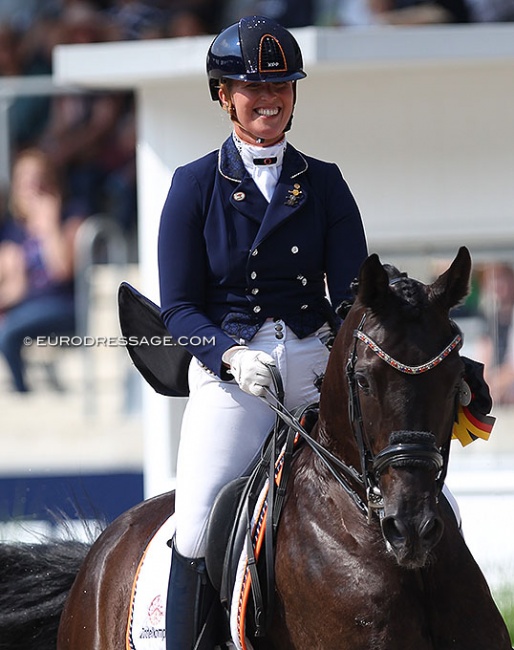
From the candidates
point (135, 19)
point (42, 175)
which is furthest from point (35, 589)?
point (135, 19)

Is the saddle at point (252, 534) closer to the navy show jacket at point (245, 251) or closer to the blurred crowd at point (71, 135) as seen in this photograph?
the navy show jacket at point (245, 251)

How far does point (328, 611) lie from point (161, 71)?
495 cm

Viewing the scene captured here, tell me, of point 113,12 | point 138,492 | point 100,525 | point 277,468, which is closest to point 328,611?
point 277,468

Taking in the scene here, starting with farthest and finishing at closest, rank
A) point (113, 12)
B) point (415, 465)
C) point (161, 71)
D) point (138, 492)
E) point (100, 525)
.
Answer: point (113, 12) < point (138, 492) < point (161, 71) < point (100, 525) < point (415, 465)

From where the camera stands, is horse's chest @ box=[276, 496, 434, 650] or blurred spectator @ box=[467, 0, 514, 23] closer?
horse's chest @ box=[276, 496, 434, 650]

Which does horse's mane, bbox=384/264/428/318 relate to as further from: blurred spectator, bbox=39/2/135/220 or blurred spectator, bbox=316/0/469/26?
blurred spectator, bbox=39/2/135/220

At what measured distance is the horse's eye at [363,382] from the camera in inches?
125

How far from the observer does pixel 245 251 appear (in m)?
3.79

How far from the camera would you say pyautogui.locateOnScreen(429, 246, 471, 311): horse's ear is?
323cm

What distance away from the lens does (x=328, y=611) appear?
3365mm

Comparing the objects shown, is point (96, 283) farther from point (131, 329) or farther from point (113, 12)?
point (131, 329)

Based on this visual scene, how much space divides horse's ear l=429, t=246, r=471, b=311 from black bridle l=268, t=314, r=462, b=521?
69 millimetres

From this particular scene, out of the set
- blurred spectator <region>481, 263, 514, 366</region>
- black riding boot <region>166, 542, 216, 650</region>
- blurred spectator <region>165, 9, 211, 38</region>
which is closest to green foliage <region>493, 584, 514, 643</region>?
blurred spectator <region>481, 263, 514, 366</region>

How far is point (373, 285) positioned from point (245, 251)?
667 mm
